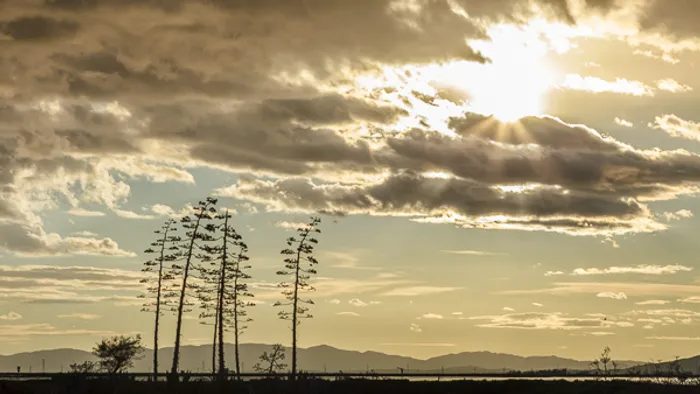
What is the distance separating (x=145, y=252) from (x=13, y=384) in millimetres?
32857

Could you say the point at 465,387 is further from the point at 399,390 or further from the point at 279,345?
the point at 279,345

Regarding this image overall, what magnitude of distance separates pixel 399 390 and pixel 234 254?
1423 inches

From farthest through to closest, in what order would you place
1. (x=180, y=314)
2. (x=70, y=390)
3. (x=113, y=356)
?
(x=113, y=356) < (x=180, y=314) < (x=70, y=390)

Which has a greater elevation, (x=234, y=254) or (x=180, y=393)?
(x=234, y=254)

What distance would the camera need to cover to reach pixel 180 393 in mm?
84250

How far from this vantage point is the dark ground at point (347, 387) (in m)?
82.2

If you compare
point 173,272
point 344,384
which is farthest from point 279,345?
point 344,384

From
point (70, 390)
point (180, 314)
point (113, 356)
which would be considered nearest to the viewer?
point (70, 390)

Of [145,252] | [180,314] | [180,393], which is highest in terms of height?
[145,252]

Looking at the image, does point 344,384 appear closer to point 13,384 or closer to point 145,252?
point 13,384

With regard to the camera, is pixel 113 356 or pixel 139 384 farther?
pixel 113 356

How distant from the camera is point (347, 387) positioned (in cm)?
8719

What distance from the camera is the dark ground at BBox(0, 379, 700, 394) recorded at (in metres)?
82.2

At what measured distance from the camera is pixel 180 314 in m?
112
